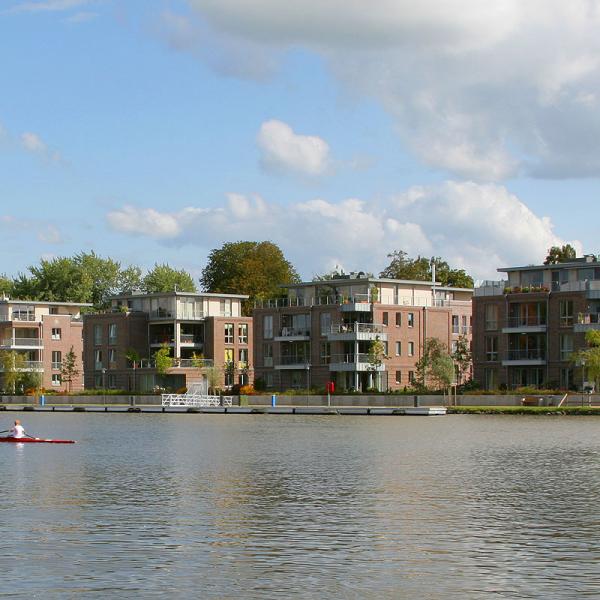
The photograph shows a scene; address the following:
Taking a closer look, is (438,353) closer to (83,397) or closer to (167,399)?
(167,399)

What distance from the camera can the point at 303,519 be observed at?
37500mm

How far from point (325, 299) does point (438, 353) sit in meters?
24.9

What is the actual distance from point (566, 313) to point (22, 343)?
7394 cm

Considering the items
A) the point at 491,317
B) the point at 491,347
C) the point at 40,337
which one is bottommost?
the point at 491,347

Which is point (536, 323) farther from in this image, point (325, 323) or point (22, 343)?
point (22, 343)

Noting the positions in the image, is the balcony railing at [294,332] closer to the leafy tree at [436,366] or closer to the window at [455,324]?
the leafy tree at [436,366]

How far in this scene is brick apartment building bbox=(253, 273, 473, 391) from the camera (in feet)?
443

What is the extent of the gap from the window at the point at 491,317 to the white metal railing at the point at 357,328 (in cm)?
1248

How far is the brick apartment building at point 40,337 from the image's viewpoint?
16225 cm

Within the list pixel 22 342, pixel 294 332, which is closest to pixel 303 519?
pixel 294 332

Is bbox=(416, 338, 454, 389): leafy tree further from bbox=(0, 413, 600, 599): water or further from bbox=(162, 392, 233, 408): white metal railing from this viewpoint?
bbox=(0, 413, 600, 599): water

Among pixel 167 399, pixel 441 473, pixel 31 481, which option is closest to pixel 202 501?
pixel 31 481

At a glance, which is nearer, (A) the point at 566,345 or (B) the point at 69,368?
(A) the point at 566,345

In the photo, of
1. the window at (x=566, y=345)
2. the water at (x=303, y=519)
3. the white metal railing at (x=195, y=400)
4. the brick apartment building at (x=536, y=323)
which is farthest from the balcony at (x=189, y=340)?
→ the water at (x=303, y=519)
